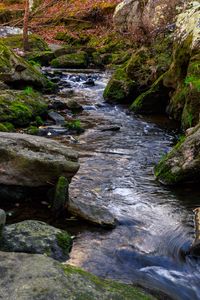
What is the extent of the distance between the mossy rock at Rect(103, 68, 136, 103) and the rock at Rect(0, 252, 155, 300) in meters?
12.0

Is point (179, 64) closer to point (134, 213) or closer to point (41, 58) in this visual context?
point (134, 213)

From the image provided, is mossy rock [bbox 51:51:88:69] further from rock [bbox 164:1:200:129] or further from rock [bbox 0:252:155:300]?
rock [bbox 0:252:155:300]

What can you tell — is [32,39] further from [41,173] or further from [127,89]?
[41,173]

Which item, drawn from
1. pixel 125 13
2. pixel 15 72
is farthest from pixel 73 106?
pixel 125 13

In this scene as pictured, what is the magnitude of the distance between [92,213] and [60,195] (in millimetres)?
511

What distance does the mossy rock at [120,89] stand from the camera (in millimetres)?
15266

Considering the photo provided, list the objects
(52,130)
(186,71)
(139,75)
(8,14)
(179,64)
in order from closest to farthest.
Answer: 1. (52,130)
2. (186,71)
3. (179,64)
4. (139,75)
5. (8,14)

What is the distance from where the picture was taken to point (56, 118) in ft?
38.8

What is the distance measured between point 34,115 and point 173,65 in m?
4.47

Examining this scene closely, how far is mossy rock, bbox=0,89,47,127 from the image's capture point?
1078 cm

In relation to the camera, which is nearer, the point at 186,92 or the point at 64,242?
the point at 64,242

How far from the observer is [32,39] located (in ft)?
92.1

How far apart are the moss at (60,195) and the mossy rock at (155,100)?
810 centimetres

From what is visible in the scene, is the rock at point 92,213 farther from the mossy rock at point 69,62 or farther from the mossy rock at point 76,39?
the mossy rock at point 76,39
